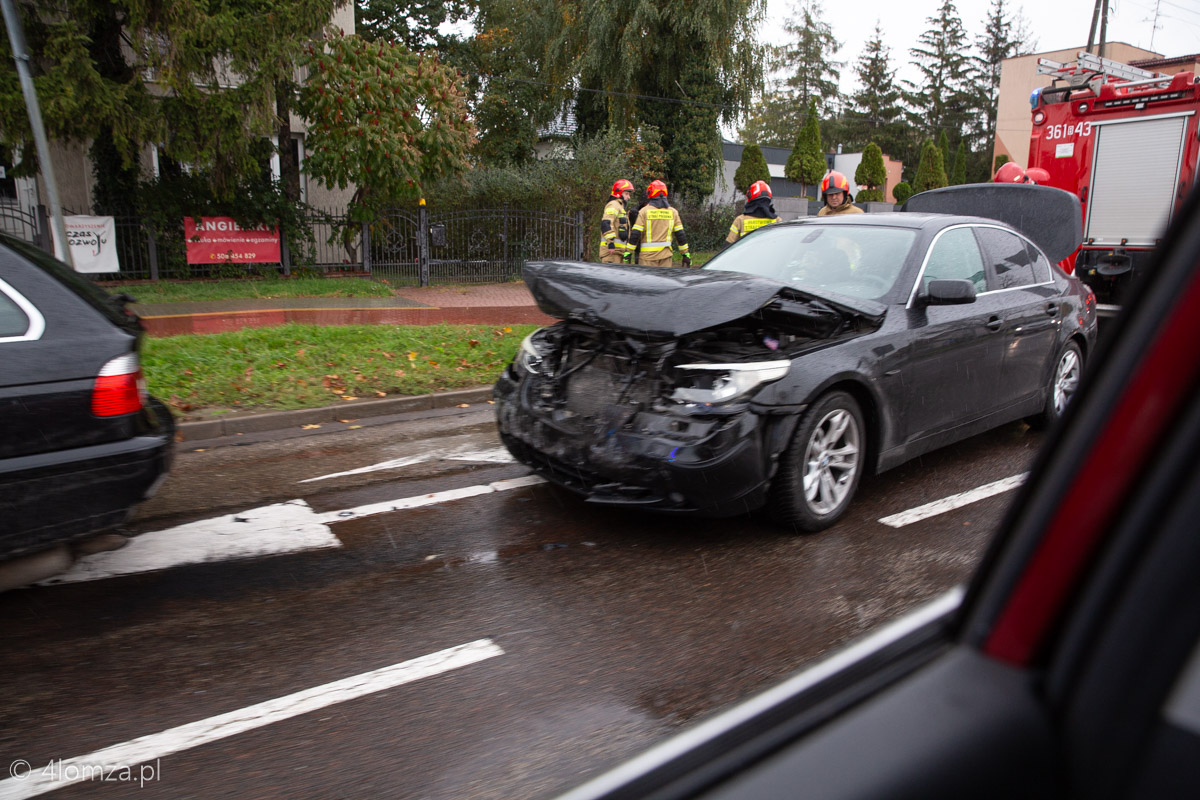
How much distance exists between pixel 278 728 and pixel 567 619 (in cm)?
126

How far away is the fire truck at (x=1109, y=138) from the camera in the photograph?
1049 centimetres

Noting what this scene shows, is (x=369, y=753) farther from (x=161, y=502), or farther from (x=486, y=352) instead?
(x=486, y=352)

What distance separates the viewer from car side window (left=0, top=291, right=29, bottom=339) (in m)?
3.64

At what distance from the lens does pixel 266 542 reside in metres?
4.59

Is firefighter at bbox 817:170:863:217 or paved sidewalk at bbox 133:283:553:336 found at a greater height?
firefighter at bbox 817:170:863:217

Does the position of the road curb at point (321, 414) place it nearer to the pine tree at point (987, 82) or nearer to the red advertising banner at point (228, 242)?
the red advertising banner at point (228, 242)

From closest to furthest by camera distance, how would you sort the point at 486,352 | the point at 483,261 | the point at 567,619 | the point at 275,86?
the point at 567,619 → the point at 486,352 → the point at 275,86 → the point at 483,261

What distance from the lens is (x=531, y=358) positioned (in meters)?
5.23

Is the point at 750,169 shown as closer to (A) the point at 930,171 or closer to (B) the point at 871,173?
(B) the point at 871,173

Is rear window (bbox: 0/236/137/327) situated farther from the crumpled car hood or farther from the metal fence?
the metal fence

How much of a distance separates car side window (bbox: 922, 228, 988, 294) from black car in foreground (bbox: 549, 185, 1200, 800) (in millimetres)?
4539

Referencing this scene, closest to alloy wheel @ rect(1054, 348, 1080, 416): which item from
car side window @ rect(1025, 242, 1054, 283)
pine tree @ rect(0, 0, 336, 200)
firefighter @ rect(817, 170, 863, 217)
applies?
car side window @ rect(1025, 242, 1054, 283)

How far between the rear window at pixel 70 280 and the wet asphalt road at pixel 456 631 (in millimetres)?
1276

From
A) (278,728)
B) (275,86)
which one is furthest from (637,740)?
(275,86)
